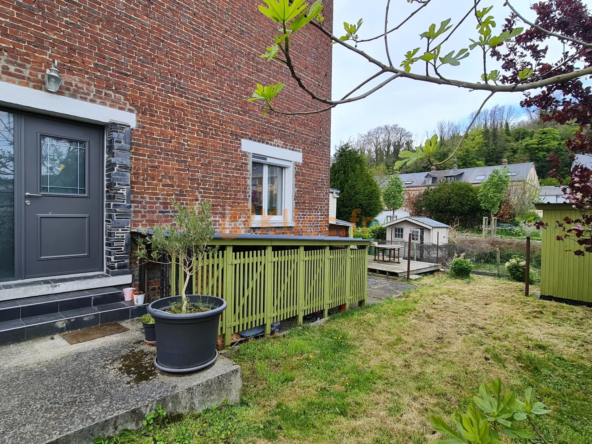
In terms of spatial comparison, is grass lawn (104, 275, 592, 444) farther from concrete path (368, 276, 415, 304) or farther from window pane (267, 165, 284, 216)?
window pane (267, 165, 284, 216)

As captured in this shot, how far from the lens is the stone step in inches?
127

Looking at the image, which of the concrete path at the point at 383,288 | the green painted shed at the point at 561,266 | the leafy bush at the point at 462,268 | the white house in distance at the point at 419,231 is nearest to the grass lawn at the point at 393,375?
the green painted shed at the point at 561,266

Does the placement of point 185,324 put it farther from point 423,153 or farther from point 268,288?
point 423,153

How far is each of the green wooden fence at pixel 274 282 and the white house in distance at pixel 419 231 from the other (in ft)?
31.7

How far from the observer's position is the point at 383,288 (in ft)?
28.5

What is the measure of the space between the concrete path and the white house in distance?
225 inches

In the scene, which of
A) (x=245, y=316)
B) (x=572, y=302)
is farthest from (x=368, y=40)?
(x=572, y=302)

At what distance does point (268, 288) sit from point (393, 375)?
1962mm

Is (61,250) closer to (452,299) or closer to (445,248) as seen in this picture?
(452,299)

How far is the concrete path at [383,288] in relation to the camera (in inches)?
300

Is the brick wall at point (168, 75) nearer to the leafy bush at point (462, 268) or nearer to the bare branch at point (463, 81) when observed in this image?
the bare branch at point (463, 81)

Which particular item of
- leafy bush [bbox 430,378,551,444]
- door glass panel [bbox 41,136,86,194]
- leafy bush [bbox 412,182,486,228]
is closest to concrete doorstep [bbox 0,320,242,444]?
door glass panel [bbox 41,136,86,194]

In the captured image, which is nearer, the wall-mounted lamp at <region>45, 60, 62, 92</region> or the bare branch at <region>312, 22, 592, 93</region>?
the bare branch at <region>312, 22, 592, 93</region>

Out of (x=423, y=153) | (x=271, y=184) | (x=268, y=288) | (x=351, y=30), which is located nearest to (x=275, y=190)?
(x=271, y=184)
